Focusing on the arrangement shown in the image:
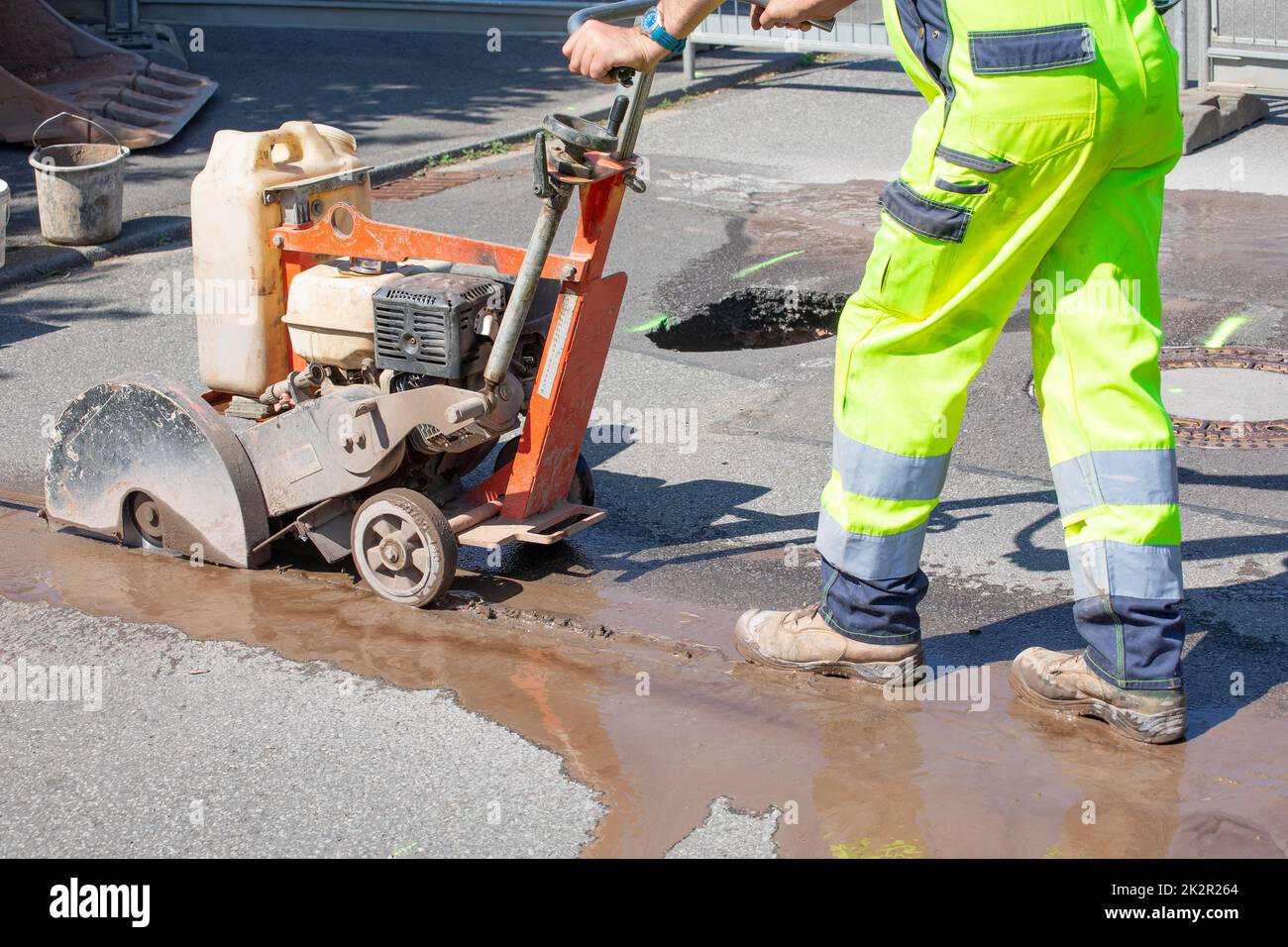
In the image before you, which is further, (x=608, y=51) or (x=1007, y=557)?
(x=1007, y=557)

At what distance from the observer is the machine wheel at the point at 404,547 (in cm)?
409

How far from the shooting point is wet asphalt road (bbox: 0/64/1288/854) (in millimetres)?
3252

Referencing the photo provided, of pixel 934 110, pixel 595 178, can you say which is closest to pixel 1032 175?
pixel 934 110

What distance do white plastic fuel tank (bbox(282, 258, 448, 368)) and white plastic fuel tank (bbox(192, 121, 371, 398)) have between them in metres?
0.12

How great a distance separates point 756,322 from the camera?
6992mm

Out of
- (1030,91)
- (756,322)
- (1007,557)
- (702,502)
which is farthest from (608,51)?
(756,322)

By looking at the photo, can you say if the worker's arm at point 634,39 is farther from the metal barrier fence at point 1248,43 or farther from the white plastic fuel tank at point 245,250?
the metal barrier fence at point 1248,43

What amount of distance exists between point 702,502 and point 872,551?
63.7 inches

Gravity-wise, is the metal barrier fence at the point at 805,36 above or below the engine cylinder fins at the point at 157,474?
above

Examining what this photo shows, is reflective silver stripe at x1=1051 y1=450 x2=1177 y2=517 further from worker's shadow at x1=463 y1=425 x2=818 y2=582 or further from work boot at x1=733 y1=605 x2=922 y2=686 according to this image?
worker's shadow at x1=463 y1=425 x2=818 y2=582

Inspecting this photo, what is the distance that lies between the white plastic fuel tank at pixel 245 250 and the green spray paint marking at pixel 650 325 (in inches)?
93.7

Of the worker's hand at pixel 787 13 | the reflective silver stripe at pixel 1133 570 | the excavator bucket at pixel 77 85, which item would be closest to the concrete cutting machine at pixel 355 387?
the worker's hand at pixel 787 13

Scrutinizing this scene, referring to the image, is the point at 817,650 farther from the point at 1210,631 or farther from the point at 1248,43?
the point at 1248,43
